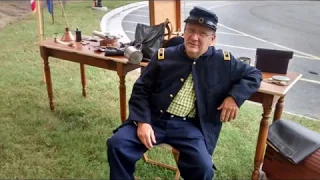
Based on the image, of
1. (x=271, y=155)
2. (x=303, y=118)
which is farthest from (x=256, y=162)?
(x=303, y=118)

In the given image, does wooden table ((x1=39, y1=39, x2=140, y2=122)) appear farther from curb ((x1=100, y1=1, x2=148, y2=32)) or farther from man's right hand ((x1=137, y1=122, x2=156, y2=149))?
curb ((x1=100, y1=1, x2=148, y2=32))

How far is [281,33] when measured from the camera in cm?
662

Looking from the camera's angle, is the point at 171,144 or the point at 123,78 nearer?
the point at 171,144

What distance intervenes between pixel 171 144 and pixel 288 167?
846mm

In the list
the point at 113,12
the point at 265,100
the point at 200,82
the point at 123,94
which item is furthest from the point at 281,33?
the point at 113,12

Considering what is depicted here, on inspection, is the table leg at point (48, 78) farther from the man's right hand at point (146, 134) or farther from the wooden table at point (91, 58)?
the man's right hand at point (146, 134)

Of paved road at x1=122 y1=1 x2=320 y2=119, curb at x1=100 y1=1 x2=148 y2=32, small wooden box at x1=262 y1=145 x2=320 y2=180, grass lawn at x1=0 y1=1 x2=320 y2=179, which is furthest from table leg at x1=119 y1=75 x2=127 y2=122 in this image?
curb at x1=100 y1=1 x2=148 y2=32

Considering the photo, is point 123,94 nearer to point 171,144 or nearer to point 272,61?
point 171,144

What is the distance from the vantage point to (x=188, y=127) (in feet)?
6.83

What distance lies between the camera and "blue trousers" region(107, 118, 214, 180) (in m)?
1.91

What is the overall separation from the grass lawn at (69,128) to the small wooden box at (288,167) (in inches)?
9.7

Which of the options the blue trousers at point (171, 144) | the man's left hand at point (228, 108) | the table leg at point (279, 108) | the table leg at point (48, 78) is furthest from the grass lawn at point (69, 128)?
the man's left hand at point (228, 108)

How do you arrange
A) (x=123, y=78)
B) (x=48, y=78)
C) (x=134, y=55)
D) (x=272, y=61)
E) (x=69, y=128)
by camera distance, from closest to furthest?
(x=272, y=61) < (x=134, y=55) < (x=123, y=78) < (x=69, y=128) < (x=48, y=78)

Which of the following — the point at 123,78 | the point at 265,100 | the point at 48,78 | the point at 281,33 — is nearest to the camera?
the point at 265,100
